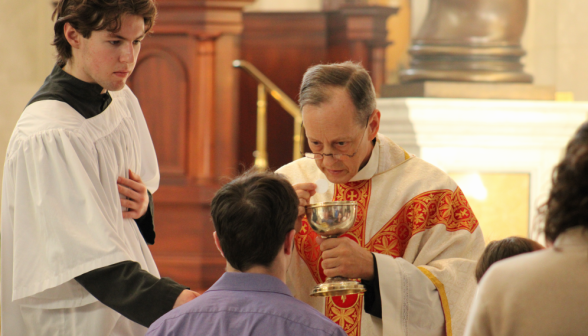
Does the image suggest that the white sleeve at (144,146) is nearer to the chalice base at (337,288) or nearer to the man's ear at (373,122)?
the man's ear at (373,122)

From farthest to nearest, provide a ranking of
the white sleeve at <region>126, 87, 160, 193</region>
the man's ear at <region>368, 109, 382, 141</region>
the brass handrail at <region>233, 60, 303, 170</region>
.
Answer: the brass handrail at <region>233, 60, 303, 170</region> < the white sleeve at <region>126, 87, 160, 193</region> < the man's ear at <region>368, 109, 382, 141</region>

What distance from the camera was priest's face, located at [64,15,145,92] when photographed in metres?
2.42

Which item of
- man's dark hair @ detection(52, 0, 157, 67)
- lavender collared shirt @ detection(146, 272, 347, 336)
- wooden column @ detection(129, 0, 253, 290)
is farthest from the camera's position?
wooden column @ detection(129, 0, 253, 290)

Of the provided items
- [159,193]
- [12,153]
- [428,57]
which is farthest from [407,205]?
[159,193]

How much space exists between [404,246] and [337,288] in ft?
1.78

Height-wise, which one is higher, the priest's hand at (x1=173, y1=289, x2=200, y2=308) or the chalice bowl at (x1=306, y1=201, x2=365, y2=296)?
the chalice bowl at (x1=306, y1=201, x2=365, y2=296)

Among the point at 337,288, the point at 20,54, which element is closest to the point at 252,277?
the point at 337,288

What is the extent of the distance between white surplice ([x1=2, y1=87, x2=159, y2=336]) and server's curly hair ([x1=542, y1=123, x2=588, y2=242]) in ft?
4.53

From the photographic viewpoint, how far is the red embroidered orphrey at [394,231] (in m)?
2.62

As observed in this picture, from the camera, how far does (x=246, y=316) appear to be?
181 centimetres

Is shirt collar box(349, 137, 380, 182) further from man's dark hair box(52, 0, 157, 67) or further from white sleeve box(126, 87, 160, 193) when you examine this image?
man's dark hair box(52, 0, 157, 67)

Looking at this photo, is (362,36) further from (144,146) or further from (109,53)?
(109,53)

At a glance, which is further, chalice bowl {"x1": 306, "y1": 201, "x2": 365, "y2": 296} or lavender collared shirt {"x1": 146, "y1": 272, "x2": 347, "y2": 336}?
chalice bowl {"x1": 306, "y1": 201, "x2": 365, "y2": 296}

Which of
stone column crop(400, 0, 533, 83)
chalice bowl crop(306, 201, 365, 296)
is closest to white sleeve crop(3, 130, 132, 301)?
chalice bowl crop(306, 201, 365, 296)
